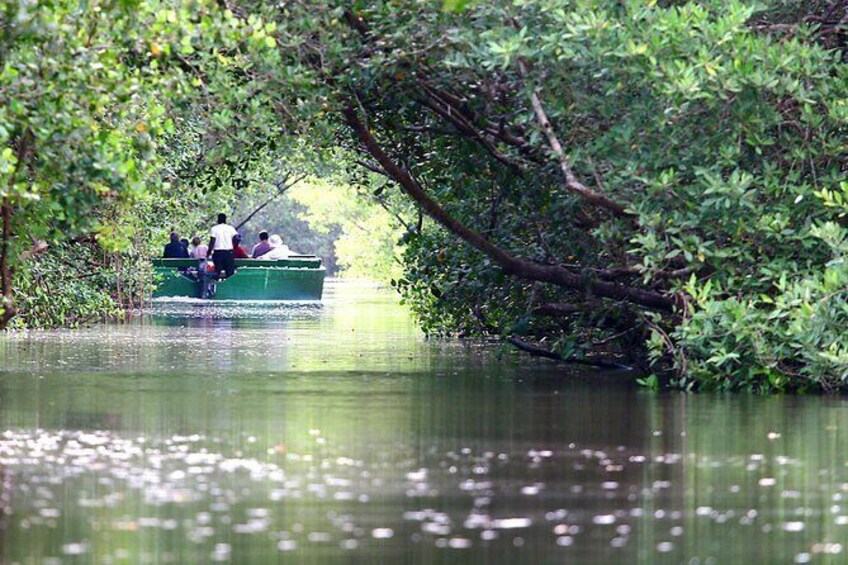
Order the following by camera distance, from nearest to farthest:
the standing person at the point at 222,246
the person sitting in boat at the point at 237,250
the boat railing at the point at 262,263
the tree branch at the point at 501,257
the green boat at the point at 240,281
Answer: the tree branch at the point at 501,257 < the standing person at the point at 222,246 < the person sitting in boat at the point at 237,250 < the boat railing at the point at 262,263 < the green boat at the point at 240,281

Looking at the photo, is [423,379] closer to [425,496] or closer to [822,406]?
[822,406]

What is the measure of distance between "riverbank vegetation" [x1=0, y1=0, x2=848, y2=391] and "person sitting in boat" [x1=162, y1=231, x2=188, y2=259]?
1107 inches

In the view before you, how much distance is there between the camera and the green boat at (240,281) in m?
→ 51.3

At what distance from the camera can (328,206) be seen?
106m

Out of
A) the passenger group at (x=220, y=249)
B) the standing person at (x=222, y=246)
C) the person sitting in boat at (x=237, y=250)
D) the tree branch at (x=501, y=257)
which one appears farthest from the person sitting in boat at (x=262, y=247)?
the tree branch at (x=501, y=257)

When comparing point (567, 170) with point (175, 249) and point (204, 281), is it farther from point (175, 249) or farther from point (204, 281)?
point (175, 249)

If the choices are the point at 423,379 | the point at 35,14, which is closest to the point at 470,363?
the point at 423,379

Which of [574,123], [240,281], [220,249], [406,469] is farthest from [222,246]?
[406,469]

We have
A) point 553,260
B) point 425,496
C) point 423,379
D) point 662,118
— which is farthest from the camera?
point 553,260

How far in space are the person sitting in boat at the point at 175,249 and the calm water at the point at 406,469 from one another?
2895 cm

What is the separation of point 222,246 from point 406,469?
36.5 metres

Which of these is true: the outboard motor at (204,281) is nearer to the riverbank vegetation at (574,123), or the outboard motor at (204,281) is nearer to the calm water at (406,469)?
the riverbank vegetation at (574,123)

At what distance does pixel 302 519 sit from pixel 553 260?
13.7 meters

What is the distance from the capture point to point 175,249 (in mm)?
51594
